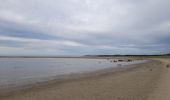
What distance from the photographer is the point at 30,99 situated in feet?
34.5

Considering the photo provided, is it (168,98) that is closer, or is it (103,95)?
(168,98)

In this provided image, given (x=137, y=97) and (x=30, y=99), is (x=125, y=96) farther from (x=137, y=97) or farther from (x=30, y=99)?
(x=30, y=99)

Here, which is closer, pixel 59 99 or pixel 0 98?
pixel 59 99

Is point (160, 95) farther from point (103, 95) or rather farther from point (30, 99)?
point (30, 99)

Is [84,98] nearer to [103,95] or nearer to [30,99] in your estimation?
[103,95]

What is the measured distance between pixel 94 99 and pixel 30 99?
3.51m

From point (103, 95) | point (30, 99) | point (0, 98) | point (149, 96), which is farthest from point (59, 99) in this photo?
point (149, 96)

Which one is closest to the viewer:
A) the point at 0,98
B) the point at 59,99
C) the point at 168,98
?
the point at 168,98

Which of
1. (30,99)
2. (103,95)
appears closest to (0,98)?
(30,99)

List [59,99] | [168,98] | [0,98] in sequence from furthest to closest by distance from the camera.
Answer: [0,98] → [59,99] → [168,98]

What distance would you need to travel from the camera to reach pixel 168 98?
974 cm

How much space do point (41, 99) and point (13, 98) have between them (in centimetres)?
182

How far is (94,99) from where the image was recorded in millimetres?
10211

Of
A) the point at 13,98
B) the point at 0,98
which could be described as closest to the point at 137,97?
the point at 13,98
